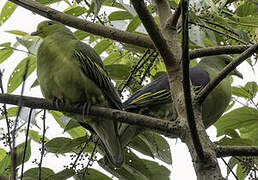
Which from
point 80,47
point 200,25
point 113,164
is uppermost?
point 80,47

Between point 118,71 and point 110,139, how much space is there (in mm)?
503

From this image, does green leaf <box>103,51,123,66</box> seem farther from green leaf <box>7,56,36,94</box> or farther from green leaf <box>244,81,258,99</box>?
green leaf <box>244,81,258,99</box>

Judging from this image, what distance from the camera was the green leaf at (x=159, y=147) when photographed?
2.77m

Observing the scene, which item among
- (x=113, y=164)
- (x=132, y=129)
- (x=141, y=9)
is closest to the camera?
(x=141, y=9)

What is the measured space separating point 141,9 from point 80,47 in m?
1.29

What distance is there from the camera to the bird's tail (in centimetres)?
263

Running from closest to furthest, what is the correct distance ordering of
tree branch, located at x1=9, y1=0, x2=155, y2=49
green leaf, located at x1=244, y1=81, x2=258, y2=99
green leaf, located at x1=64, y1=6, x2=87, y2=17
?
1. tree branch, located at x1=9, y1=0, x2=155, y2=49
2. green leaf, located at x1=64, y1=6, x2=87, y2=17
3. green leaf, located at x1=244, y1=81, x2=258, y2=99

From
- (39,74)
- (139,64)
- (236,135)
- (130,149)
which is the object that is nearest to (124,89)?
(139,64)

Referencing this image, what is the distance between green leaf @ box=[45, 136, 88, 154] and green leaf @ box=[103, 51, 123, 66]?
75cm

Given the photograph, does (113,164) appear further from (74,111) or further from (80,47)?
(80,47)

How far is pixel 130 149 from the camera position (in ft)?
9.60

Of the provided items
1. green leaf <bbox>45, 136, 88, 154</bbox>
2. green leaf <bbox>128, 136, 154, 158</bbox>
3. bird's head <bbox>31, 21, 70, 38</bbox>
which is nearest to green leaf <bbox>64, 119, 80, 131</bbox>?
green leaf <bbox>45, 136, 88, 154</bbox>

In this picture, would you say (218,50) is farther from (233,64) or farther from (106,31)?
(106,31)

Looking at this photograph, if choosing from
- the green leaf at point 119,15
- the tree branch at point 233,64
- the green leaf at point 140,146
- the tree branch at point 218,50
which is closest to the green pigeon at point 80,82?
the green leaf at point 140,146
